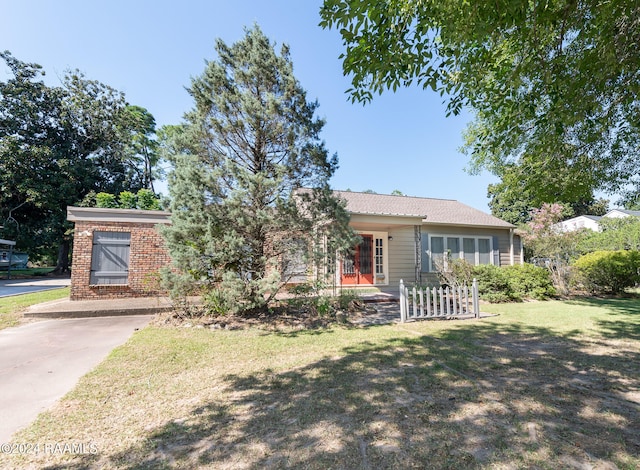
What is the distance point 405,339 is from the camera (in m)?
5.45

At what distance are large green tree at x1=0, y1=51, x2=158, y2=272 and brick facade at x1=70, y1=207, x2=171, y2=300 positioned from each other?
14.5m

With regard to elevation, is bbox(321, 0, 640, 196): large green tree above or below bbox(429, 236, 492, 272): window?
above

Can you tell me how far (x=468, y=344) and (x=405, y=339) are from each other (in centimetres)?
108

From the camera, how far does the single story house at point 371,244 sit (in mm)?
8984

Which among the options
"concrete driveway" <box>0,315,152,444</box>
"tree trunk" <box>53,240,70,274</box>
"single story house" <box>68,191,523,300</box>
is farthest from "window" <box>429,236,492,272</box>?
"tree trunk" <box>53,240,70,274</box>

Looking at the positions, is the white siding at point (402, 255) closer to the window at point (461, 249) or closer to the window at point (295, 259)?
the window at point (461, 249)

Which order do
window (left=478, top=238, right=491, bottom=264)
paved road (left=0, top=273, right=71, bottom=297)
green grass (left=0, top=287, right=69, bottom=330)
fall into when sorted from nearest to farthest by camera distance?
green grass (left=0, top=287, right=69, bottom=330)
paved road (left=0, top=273, right=71, bottom=297)
window (left=478, top=238, right=491, bottom=264)

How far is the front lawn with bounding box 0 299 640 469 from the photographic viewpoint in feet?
7.11

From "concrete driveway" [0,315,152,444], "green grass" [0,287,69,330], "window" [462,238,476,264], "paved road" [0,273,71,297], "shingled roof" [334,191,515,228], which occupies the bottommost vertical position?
"concrete driveway" [0,315,152,444]

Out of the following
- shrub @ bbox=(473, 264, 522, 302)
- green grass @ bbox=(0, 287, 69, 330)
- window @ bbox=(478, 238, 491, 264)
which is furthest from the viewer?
window @ bbox=(478, 238, 491, 264)

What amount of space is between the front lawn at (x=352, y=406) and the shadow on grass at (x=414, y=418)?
0.04 feet

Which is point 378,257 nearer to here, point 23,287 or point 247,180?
point 247,180

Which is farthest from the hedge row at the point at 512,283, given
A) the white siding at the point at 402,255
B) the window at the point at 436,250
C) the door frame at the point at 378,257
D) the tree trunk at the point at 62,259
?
the tree trunk at the point at 62,259

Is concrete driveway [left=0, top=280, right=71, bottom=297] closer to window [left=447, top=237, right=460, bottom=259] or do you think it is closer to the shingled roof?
the shingled roof
